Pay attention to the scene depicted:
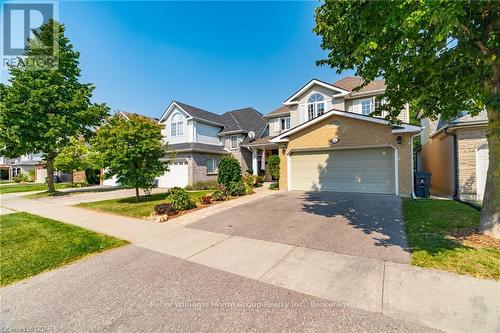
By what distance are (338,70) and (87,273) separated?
321 inches

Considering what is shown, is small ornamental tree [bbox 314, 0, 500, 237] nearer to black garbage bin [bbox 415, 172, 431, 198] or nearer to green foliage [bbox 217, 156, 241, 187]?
black garbage bin [bbox 415, 172, 431, 198]

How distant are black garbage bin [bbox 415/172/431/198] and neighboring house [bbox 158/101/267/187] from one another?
13305mm

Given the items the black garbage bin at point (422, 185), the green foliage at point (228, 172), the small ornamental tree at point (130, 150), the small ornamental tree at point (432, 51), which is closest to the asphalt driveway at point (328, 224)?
the black garbage bin at point (422, 185)

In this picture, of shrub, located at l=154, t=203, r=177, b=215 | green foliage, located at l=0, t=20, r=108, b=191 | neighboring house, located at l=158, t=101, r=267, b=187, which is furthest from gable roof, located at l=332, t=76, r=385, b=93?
green foliage, located at l=0, t=20, r=108, b=191

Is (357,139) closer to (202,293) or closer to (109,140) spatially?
(202,293)

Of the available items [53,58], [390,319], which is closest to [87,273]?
[390,319]

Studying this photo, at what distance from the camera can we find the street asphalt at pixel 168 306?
2723 mm

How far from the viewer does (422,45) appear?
16.5 ft

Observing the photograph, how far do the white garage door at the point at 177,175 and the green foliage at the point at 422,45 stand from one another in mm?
14650

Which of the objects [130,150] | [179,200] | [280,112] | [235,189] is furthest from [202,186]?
[280,112]

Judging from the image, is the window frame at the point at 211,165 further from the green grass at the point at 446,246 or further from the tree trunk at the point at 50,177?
the green grass at the point at 446,246

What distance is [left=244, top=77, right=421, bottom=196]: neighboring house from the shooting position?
442 inches

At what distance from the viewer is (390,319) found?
273 cm

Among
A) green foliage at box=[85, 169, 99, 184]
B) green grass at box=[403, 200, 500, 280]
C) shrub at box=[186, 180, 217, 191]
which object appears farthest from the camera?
green foliage at box=[85, 169, 99, 184]
